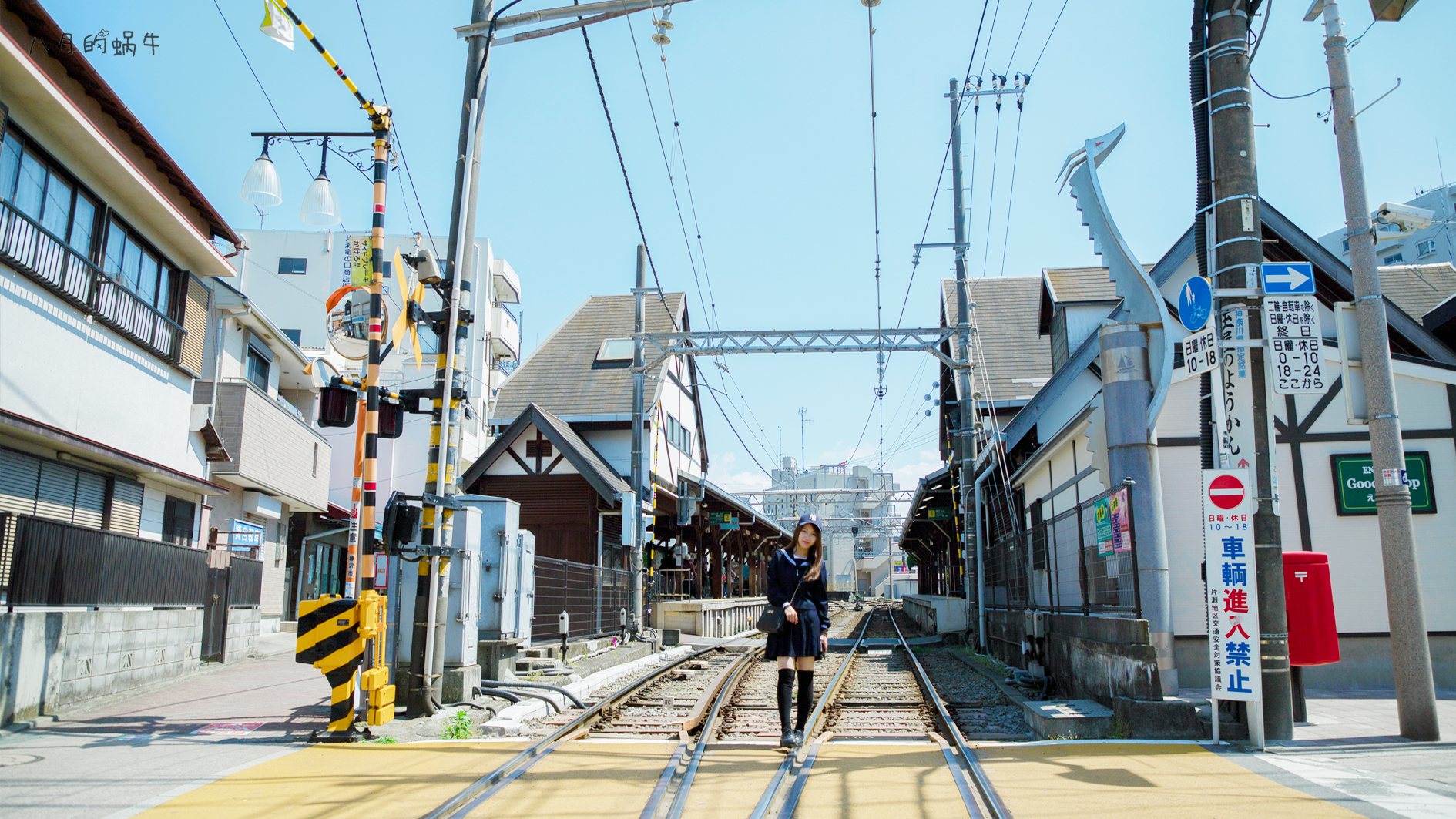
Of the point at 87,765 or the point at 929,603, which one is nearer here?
the point at 87,765

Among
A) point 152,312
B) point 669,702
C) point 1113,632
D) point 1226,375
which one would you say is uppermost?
point 152,312

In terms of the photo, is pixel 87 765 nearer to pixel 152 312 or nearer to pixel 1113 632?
pixel 1113 632

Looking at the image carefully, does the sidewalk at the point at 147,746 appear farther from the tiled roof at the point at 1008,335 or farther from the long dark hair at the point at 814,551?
the tiled roof at the point at 1008,335

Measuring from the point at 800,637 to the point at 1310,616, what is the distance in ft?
13.7

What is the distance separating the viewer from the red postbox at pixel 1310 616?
7270 millimetres

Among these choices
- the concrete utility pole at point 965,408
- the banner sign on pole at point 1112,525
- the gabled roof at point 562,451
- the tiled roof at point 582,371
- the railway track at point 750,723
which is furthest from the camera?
the tiled roof at point 582,371

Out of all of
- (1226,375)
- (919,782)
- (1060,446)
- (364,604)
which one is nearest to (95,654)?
(364,604)

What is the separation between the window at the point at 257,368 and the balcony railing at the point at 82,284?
6357 mm

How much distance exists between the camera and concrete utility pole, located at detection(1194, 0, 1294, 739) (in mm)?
6844

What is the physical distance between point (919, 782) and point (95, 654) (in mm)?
9019

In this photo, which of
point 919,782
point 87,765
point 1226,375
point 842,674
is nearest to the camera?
point 919,782

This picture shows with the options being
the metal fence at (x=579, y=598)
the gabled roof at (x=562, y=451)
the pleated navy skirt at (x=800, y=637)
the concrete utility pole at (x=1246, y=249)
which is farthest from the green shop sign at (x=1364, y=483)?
the gabled roof at (x=562, y=451)

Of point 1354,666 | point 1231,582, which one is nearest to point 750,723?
point 1231,582

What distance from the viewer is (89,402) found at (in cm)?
1244
